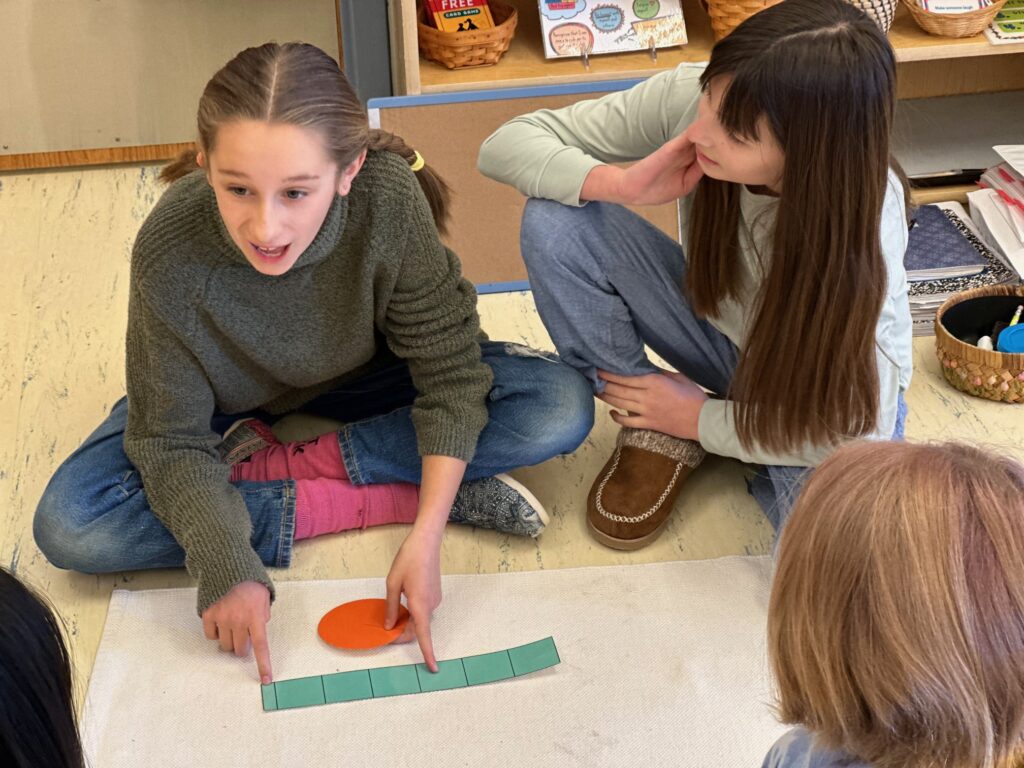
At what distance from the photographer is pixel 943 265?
198 cm

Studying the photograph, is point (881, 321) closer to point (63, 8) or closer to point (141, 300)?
point (141, 300)

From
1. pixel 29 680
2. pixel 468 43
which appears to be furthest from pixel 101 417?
pixel 29 680

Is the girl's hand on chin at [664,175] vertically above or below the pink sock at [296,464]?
above

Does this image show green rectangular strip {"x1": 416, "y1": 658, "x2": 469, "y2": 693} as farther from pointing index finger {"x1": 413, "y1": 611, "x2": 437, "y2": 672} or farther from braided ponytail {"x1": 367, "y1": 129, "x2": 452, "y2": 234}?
braided ponytail {"x1": 367, "y1": 129, "x2": 452, "y2": 234}

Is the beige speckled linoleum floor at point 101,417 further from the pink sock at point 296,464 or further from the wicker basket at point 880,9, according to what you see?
the wicker basket at point 880,9

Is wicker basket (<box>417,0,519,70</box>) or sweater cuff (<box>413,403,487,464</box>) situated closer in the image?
sweater cuff (<box>413,403,487,464</box>)

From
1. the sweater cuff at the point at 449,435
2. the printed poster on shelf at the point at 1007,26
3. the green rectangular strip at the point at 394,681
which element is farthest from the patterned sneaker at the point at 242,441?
the printed poster on shelf at the point at 1007,26

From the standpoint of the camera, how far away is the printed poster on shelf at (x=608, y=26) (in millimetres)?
2064

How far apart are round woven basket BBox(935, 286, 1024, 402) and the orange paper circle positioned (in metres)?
0.87

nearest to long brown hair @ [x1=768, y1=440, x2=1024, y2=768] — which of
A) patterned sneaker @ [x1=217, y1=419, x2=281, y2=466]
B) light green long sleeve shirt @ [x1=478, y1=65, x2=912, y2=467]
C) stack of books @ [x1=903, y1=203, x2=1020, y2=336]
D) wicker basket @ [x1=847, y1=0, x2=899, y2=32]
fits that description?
light green long sleeve shirt @ [x1=478, y1=65, x2=912, y2=467]

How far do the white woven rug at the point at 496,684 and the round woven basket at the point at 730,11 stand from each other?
36.8 inches

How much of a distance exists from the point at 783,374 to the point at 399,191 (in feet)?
1.52

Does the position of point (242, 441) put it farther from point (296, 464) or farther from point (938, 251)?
point (938, 251)

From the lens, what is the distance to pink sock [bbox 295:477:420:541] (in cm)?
155
